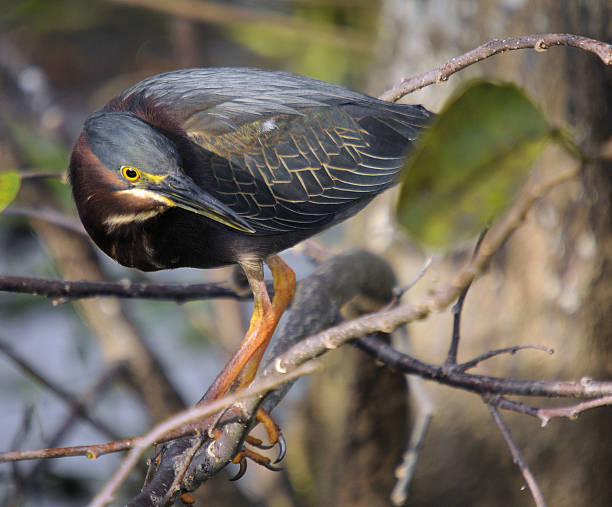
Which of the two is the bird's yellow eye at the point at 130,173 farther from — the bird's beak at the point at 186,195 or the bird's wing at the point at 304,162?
the bird's wing at the point at 304,162

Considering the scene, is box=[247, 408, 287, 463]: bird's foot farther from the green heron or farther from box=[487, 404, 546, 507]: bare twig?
box=[487, 404, 546, 507]: bare twig

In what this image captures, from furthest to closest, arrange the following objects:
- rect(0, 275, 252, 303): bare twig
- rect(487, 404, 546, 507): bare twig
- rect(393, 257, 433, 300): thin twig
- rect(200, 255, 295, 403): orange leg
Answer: rect(200, 255, 295, 403): orange leg, rect(0, 275, 252, 303): bare twig, rect(393, 257, 433, 300): thin twig, rect(487, 404, 546, 507): bare twig

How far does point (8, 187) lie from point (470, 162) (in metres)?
0.95

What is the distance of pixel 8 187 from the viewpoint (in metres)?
1.35

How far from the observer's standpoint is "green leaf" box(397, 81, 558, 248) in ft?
2.48

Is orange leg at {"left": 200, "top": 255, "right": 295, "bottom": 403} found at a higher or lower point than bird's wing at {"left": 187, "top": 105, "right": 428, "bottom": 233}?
lower

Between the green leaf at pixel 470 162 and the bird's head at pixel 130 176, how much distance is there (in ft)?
2.45

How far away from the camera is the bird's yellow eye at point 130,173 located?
146cm

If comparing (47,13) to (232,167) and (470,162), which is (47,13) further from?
(470,162)

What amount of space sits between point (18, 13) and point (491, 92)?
11.5 ft

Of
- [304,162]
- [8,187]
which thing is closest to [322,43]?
[304,162]

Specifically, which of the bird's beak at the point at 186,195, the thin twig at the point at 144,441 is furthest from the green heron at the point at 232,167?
the thin twig at the point at 144,441

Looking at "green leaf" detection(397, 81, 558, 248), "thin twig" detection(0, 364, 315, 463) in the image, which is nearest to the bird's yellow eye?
"thin twig" detection(0, 364, 315, 463)

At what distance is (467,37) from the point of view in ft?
9.30
